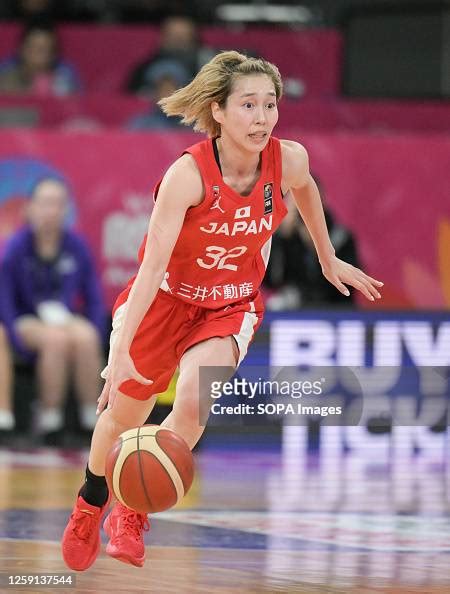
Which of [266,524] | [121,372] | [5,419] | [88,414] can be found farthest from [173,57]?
[121,372]

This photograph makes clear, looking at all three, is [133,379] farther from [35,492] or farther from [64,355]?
[64,355]

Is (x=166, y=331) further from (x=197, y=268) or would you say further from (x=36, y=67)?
(x=36, y=67)

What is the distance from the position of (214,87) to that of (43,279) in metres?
4.25

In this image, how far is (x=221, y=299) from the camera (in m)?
5.58

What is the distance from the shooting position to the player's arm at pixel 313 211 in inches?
223

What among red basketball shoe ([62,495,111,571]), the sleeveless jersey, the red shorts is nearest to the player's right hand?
the red shorts

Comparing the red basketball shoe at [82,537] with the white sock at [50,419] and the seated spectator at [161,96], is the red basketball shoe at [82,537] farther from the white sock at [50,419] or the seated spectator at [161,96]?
the seated spectator at [161,96]

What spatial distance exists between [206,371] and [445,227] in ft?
18.7

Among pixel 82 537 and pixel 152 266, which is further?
pixel 82 537

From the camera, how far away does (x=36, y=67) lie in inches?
474

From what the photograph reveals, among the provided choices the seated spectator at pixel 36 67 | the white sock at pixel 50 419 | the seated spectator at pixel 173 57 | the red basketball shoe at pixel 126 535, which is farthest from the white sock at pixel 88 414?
the red basketball shoe at pixel 126 535

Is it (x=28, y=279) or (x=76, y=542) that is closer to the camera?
(x=76, y=542)

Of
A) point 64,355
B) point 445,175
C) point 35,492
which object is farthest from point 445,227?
point 35,492

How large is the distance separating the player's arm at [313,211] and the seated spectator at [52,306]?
145 inches
